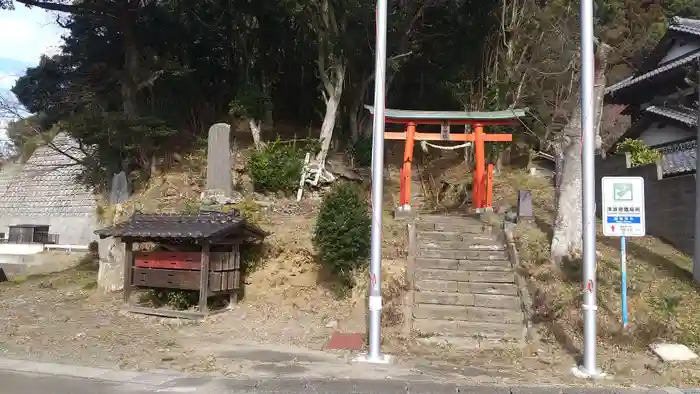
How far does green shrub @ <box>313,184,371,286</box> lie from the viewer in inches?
408

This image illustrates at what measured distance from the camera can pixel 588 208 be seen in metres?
7.36

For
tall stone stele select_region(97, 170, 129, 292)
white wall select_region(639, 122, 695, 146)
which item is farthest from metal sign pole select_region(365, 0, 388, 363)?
white wall select_region(639, 122, 695, 146)

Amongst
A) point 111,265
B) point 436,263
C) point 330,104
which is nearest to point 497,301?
point 436,263

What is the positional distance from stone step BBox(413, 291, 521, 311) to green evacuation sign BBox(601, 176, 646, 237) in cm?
224

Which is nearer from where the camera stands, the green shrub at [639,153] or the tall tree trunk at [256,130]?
the green shrub at [639,153]

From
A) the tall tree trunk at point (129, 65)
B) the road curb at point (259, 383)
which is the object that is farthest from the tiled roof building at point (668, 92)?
the tall tree trunk at point (129, 65)

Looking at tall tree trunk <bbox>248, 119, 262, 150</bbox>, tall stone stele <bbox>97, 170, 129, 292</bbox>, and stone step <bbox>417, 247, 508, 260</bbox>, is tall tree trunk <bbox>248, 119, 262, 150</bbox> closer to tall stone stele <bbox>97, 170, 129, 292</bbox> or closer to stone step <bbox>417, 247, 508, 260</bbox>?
tall stone stele <bbox>97, 170, 129, 292</bbox>

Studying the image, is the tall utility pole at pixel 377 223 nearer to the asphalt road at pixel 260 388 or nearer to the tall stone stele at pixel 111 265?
the asphalt road at pixel 260 388

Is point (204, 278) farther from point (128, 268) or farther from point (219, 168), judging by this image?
point (219, 168)

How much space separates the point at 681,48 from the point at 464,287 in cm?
1585

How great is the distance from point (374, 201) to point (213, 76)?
55.9ft

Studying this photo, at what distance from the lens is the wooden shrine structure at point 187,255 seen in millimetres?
9969

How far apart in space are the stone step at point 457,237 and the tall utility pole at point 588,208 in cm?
406

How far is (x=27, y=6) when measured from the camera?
1791cm
